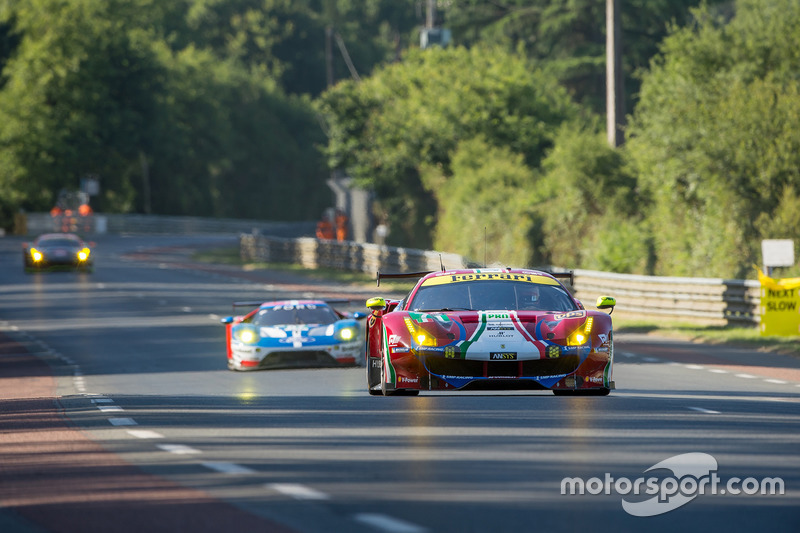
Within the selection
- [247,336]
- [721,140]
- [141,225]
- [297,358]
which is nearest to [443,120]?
[721,140]

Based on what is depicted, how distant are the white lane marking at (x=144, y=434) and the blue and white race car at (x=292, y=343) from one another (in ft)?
32.2

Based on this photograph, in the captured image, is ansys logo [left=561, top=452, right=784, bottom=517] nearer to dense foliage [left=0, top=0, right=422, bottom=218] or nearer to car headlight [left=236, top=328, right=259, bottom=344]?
car headlight [left=236, top=328, right=259, bottom=344]

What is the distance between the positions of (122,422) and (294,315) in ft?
33.1

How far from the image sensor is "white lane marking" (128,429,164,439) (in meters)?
12.5

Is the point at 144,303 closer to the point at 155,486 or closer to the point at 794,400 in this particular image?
the point at 794,400

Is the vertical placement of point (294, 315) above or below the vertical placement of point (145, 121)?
below

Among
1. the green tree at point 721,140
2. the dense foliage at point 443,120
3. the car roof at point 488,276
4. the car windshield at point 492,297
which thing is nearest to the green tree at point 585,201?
the dense foliage at point 443,120

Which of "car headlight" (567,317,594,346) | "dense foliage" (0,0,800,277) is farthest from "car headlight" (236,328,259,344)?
"dense foliage" (0,0,800,277)

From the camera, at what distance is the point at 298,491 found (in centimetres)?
917

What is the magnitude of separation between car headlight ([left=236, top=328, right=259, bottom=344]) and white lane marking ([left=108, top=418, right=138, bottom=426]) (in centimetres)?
882

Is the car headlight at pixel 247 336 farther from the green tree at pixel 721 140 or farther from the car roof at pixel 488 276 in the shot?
the green tree at pixel 721 140

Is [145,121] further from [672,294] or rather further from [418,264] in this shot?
[672,294]

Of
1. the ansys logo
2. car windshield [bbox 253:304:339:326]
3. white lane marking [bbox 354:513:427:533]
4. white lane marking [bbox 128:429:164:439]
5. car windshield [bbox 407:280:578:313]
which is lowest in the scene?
white lane marking [bbox 128:429:164:439]

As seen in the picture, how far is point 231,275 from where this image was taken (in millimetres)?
53719
